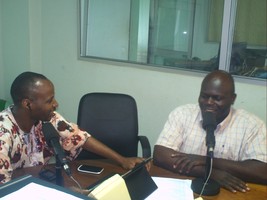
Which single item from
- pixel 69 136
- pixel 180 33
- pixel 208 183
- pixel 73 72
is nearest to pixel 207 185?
pixel 208 183

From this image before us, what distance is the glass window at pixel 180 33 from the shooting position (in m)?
2.35

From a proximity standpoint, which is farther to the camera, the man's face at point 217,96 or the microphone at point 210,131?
the man's face at point 217,96

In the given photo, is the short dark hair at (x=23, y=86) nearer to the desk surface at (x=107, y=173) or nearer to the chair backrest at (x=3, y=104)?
the desk surface at (x=107, y=173)

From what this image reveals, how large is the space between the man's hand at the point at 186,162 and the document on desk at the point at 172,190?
5.0 inches

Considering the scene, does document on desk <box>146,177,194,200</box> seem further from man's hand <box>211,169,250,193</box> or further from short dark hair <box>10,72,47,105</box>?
short dark hair <box>10,72,47,105</box>

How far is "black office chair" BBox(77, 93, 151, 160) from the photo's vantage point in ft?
7.18

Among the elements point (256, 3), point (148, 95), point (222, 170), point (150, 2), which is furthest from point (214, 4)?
point (222, 170)

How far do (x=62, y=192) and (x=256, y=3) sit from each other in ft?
6.98

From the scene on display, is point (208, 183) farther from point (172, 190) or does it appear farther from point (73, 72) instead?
point (73, 72)

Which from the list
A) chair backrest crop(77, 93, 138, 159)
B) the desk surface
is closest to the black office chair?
chair backrest crop(77, 93, 138, 159)

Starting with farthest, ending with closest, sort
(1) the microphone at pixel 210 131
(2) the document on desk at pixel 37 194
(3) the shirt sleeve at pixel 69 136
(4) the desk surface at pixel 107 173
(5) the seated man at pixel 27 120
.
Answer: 1. (3) the shirt sleeve at pixel 69 136
2. (5) the seated man at pixel 27 120
3. (4) the desk surface at pixel 107 173
4. (1) the microphone at pixel 210 131
5. (2) the document on desk at pixel 37 194

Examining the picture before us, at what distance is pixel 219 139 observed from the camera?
5.99ft

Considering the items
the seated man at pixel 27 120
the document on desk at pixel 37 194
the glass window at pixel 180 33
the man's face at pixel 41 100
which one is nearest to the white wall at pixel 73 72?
the glass window at pixel 180 33

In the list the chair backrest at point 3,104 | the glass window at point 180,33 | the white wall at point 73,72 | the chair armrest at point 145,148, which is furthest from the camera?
the chair backrest at point 3,104
